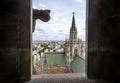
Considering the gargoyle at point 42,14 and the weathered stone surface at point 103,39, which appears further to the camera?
the gargoyle at point 42,14

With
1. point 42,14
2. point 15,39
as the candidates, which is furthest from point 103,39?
point 42,14

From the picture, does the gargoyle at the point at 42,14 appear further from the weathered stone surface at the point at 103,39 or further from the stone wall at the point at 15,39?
the weathered stone surface at the point at 103,39

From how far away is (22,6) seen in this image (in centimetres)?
183

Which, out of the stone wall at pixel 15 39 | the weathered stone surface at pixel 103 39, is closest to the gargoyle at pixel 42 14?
the stone wall at pixel 15 39

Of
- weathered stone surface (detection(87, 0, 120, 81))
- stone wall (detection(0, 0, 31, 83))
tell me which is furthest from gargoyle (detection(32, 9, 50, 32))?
weathered stone surface (detection(87, 0, 120, 81))

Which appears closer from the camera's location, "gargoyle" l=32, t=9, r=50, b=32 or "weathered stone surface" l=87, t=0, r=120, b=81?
"weathered stone surface" l=87, t=0, r=120, b=81

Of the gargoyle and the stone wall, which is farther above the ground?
the gargoyle

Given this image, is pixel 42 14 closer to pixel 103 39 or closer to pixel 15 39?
pixel 15 39

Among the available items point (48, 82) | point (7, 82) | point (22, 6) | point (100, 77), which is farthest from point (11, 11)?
point (100, 77)

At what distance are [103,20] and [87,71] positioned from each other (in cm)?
60

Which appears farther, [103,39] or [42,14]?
[42,14]

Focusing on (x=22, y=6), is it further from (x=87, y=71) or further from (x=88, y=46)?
(x=87, y=71)

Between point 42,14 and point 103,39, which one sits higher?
point 42,14

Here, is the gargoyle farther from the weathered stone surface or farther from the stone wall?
the weathered stone surface
